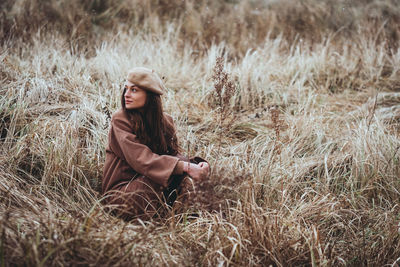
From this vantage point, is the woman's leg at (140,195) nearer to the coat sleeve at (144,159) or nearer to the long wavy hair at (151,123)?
the coat sleeve at (144,159)

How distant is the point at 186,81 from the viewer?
4484 millimetres

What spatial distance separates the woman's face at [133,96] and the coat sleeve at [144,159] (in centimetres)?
18

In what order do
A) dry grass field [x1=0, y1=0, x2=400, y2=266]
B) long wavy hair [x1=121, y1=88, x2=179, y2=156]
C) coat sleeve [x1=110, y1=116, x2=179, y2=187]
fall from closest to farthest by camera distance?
dry grass field [x1=0, y1=0, x2=400, y2=266] < coat sleeve [x1=110, y1=116, x2=179, y2=187] < long wavy hair [x1=121, y1=88, x2=179, y2=156]

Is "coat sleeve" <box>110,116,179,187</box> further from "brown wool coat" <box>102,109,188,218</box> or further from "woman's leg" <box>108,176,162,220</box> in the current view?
"woman's leg" <box>108,176,162,220</box>

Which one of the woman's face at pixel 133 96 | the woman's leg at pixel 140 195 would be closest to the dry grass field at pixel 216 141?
the woman's leg at pixel 140 195

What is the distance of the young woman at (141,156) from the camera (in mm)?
2211

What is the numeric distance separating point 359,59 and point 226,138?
291 centimetres

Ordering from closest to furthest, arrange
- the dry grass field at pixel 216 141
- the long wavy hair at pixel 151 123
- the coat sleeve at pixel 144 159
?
the dry grass field at pixel 216 141 → the coat sleeve at pixel 144 159 → the long wavy hair at pixel 151 123

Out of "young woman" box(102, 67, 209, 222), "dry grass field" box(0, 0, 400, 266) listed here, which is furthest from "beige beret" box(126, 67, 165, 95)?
"dry grass field" box(0, 0, 400, 266)

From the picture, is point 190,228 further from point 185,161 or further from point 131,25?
point 131,25

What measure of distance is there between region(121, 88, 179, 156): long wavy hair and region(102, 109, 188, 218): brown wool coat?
45 mm

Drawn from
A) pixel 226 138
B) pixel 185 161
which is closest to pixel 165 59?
pixel 226 138

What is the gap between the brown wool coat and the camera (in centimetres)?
220

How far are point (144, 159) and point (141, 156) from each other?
3 centimetres
